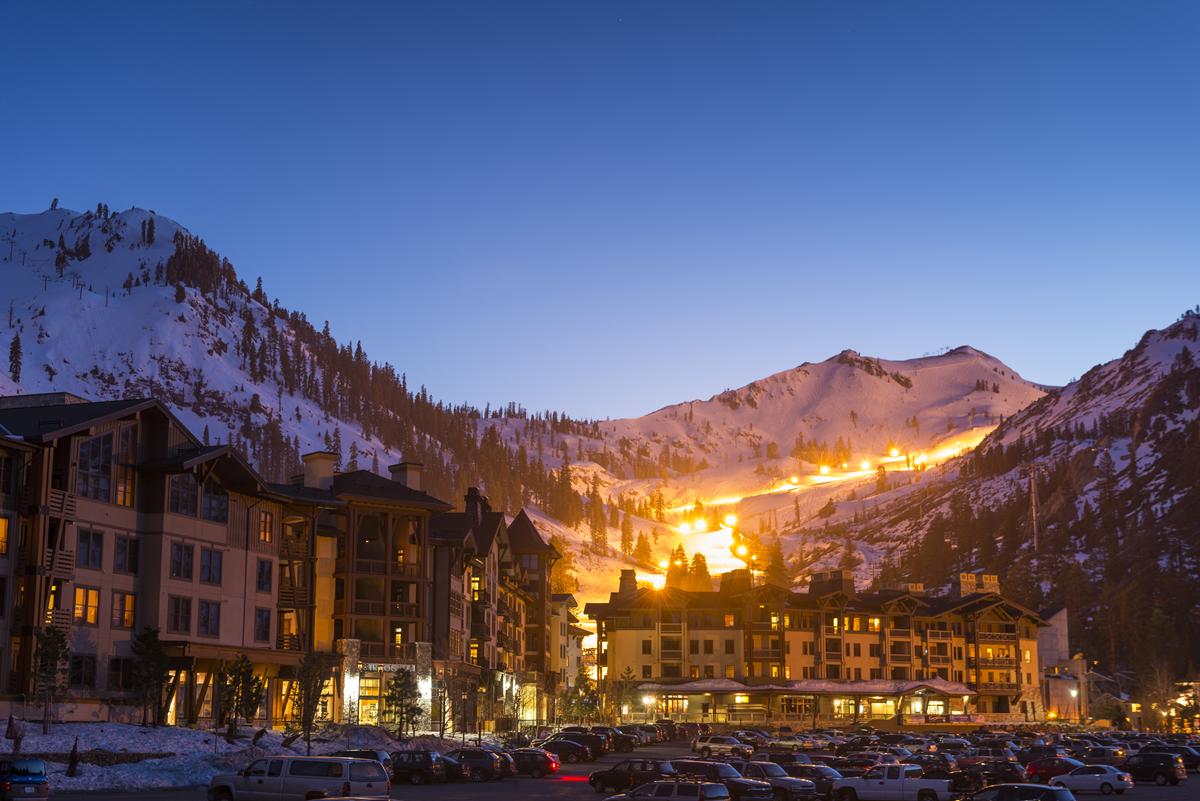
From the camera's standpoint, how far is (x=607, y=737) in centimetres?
9438

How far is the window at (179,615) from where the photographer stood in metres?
72.8

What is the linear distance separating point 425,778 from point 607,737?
106 feet

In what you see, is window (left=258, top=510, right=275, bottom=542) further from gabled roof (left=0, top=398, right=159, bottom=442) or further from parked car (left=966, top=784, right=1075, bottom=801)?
parked car (left=966, top=784, right=1075, bottom=801)

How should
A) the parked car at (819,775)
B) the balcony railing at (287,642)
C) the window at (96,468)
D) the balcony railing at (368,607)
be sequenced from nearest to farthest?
the parked car at (819,775)
the window at (96,468)
the balcony railing at (287,642)
the balcony railing at (368,607)

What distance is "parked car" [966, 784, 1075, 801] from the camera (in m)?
44.7

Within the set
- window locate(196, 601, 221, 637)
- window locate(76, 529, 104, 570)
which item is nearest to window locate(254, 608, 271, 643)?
window locate(196, 601, 221, 637)

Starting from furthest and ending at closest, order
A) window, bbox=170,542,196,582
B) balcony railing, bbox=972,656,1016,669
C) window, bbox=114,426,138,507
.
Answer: balcony railing, bbox=972,656,1016,669 < window, bbox=170,542,196,582 < window, bbox=114,426,138,507

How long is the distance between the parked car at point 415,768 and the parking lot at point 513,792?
1.78ft

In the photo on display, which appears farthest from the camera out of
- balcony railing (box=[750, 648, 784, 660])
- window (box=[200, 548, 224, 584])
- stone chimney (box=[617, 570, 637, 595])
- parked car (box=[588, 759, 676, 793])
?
stone chimney (box=[617, 570, 637, 595])

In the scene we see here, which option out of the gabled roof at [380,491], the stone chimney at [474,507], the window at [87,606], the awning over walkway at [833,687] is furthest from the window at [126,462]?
the awning over walkway at [833,687]

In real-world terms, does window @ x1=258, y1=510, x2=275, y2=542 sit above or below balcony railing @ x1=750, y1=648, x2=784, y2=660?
above

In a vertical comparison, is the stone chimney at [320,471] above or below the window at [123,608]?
above

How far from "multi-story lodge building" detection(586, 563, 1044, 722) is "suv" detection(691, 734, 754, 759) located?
5778 cm

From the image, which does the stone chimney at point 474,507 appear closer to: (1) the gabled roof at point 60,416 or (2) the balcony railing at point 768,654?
(2) the balcony railing at point 768,654
